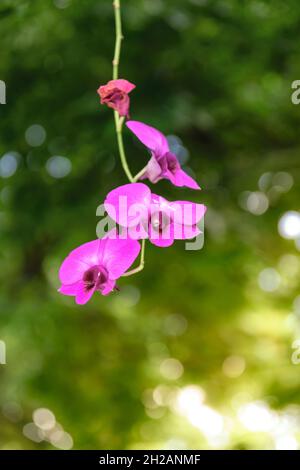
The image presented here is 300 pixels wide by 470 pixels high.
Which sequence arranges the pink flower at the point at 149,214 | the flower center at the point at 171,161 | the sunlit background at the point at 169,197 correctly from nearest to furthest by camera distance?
the pink flower at the point at 149,214 → the flower center at the point at 171,161 → the sunlit background at the point at 169,197

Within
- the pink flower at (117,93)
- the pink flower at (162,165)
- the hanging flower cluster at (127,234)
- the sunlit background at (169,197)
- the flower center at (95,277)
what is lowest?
the flower center at (95,277)

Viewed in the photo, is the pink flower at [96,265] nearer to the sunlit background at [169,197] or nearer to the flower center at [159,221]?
the flower center at [159,221]

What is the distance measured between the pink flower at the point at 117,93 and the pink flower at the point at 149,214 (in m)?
0.14

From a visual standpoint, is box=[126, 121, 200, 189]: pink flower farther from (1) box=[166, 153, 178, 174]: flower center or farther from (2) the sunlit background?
(2) the sunlit background

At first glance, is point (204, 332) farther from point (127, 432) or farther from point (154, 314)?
point (127, 432)

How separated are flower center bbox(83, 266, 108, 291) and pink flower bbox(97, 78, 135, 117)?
198 millimetres

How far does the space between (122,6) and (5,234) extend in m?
0.94

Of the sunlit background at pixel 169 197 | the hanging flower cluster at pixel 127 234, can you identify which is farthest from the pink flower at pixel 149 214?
the sunlit background at pixel 169 197

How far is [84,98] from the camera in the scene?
74.4 inches

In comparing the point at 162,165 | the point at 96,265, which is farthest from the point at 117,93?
the point at 96,265

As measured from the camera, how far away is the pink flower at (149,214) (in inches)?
25.8

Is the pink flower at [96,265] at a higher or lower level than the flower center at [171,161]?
lower

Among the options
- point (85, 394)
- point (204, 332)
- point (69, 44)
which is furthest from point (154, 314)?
point (69, 44)

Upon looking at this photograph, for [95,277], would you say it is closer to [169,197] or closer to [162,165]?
[162,165]
